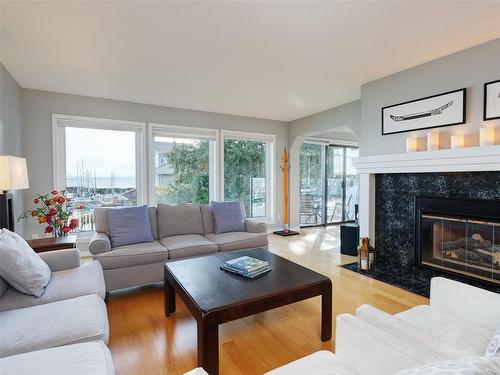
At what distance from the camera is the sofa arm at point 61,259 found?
2193 mm

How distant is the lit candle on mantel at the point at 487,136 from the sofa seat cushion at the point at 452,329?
1760 millimetres

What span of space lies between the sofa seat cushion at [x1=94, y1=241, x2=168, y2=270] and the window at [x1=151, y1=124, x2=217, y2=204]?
1.89m

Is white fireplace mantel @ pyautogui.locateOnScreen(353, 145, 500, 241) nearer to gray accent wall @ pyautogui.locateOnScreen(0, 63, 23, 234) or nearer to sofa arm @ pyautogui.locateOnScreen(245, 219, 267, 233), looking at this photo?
sofa arm @ pyautogui.locateOnScreen(245, 219, 267, 233)

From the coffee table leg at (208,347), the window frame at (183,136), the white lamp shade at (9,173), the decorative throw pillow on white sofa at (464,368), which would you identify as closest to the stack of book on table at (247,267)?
the coffee table leg at (208,347)

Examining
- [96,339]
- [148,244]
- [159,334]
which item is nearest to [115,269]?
[148,244]

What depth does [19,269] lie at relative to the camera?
168 cm

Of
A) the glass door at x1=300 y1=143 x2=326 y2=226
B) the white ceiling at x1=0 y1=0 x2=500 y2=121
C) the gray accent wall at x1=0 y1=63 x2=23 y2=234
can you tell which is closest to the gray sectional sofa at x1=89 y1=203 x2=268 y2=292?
the gray accent wall at x1=0 y1=63 x2=23 y2=234

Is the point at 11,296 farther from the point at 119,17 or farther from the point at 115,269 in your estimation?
the point at 119,17

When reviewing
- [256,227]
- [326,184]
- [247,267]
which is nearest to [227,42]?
[247,267]

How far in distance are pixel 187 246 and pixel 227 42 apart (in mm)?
2072

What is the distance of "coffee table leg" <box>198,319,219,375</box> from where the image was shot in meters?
1.51

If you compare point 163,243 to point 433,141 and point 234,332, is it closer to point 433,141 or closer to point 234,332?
point 234,332

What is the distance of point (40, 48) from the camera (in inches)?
103

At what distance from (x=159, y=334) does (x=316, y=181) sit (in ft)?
17.2
